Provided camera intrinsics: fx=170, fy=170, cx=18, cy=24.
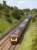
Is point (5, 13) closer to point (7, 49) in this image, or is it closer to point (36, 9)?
point (36, 9)

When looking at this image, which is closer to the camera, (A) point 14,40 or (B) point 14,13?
(A) point 14,40

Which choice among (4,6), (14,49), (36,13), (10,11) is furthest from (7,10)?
(14,49)

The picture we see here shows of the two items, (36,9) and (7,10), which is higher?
(36,9)

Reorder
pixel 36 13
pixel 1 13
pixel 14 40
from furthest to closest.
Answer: pixel 1 13
pixel 36 13
pixel 14 40

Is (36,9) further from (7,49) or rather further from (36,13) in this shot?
(7,49)

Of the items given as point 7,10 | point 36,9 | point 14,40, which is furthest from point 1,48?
point 7,10

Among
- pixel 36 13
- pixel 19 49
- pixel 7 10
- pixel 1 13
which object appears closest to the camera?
pixel 19 49

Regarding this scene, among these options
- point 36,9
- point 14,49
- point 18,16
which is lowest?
point 18,16

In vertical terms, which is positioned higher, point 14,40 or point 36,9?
point 36,9

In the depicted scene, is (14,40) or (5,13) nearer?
(14,40)
